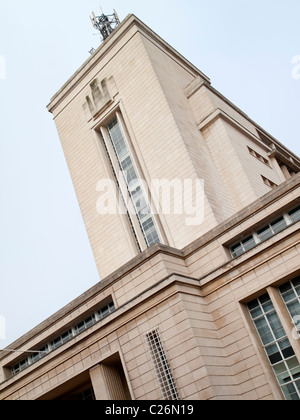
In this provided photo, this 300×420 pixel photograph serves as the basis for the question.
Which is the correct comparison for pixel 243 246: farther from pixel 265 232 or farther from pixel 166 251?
pixel 166 251

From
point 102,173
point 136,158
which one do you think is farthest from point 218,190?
point 102,173

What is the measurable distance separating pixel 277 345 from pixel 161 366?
5.04m

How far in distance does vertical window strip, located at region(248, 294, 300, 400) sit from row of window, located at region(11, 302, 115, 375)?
726 cm

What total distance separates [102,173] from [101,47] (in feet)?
39.2

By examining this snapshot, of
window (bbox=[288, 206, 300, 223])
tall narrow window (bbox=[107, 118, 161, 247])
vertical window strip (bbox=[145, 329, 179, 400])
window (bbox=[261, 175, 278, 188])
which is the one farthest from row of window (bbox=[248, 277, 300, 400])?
window (bbox=[261, 175, 278, 188])

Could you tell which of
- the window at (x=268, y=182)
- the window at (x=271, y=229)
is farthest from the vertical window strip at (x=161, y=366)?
the window at (x=268, y=182)

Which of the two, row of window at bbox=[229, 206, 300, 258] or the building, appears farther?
row of window at bbox=[229, 206, 300, 258]

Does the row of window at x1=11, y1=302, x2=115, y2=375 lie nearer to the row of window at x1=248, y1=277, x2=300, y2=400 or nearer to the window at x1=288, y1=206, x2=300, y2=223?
the row of window at x1=248, y1=277, x2=300, y2=400

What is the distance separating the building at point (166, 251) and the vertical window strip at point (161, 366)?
2.3 inches

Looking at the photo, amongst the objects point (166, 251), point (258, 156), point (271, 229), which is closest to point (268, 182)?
point (258, 156)

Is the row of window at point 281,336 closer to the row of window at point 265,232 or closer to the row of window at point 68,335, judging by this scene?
the row of window at point 265,232

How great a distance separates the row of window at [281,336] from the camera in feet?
64.2

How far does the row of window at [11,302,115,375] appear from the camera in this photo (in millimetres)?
24828

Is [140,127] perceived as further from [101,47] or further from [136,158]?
[101,47]
